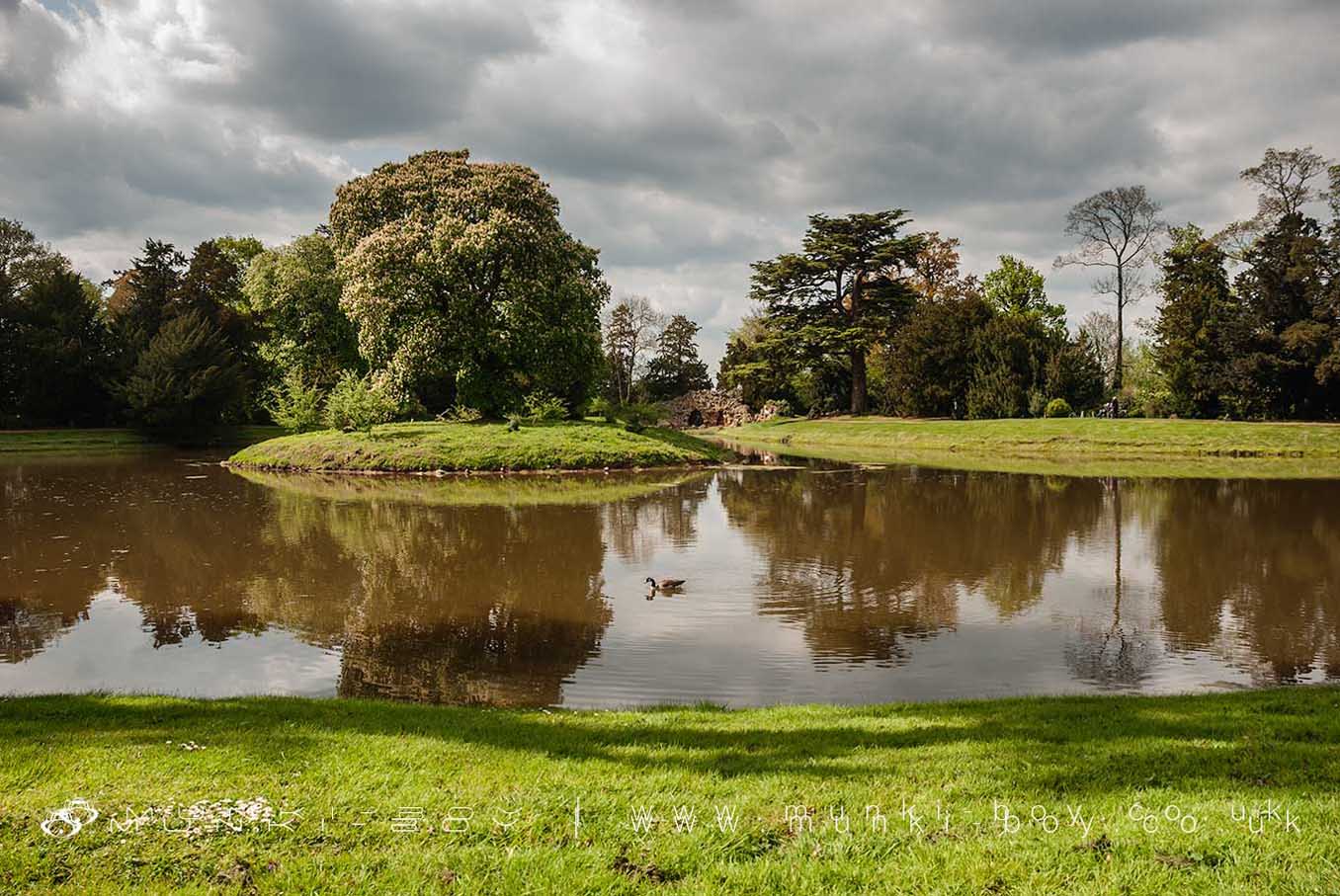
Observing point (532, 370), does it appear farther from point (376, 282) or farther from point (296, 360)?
point (296, 360)

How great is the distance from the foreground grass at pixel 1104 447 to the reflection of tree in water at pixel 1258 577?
9.02m

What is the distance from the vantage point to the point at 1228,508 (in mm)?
17812

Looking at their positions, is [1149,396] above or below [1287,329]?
below

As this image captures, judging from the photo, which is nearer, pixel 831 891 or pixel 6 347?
pixel 831 891

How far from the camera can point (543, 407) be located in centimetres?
3247

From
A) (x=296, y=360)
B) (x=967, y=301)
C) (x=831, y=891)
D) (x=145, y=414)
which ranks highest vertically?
(x=967, y=301)

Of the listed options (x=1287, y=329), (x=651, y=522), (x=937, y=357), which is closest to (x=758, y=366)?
(x=937, y=357)

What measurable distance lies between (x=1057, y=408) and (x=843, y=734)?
42.1 metres

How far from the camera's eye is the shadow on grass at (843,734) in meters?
4.57

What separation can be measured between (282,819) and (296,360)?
138ft

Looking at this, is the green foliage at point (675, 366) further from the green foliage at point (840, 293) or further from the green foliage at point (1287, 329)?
the green foliage at point (1287, 329)

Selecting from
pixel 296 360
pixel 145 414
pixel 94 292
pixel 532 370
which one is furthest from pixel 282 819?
pixel 94 292

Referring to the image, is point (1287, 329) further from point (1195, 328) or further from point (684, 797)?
point (684, 797)

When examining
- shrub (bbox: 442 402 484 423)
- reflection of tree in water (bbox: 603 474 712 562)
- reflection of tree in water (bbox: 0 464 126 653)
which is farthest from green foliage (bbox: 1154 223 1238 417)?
reflection of tree in water (bbox: 0 464 126 653)
